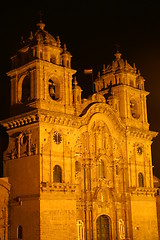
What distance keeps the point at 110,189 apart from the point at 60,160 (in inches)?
270

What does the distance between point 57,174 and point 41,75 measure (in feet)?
26.7

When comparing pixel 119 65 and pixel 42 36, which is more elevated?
pixel 119 65

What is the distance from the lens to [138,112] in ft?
151

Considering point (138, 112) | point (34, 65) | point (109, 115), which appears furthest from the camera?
point (138, 112)

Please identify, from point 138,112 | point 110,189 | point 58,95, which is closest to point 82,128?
point 58,95

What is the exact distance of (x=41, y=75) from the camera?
35.5 m

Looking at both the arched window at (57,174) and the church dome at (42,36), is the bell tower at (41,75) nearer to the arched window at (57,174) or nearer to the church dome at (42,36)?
the church dome at (42,36)

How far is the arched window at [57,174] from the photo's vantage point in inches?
1378

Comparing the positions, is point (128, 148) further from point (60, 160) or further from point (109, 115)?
point (60, 160)

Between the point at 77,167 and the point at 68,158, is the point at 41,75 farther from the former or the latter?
the point at 77,167

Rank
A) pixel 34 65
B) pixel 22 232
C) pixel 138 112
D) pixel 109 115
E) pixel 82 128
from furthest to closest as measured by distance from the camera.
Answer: pixel 138 112 < pixel 109 115 < pixel 82 128 < pixel 34 65 < pixel 22 232

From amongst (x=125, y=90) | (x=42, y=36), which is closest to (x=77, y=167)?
(x=125, y=90)

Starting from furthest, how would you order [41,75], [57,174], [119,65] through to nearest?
[119,65]
[41,75]
[57,174]

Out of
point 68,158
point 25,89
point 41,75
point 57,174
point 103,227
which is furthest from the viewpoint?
point 103,227
